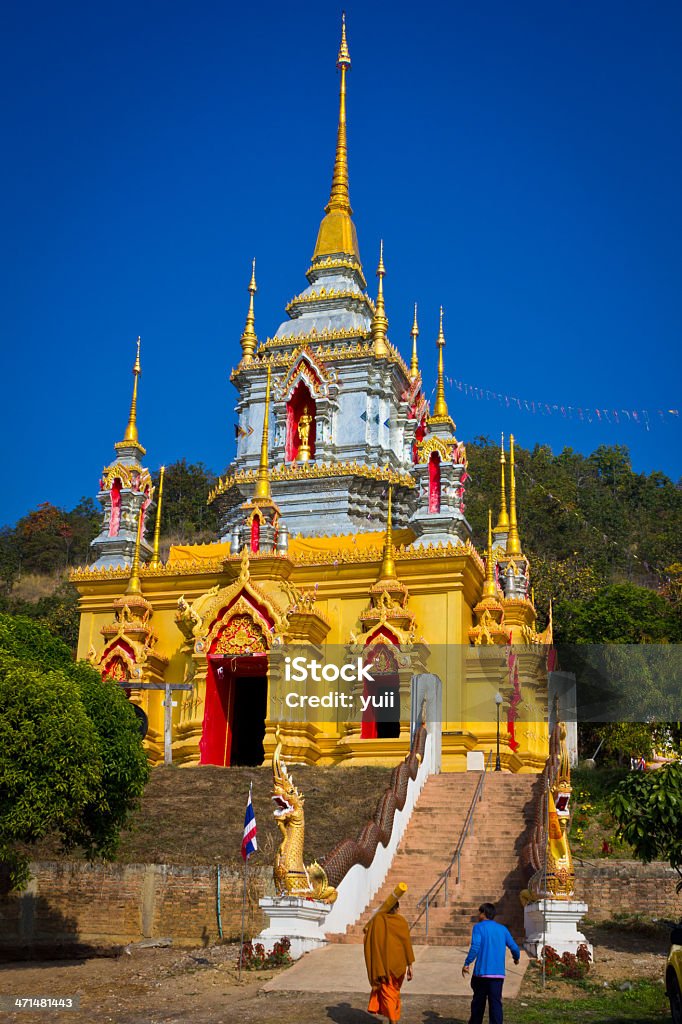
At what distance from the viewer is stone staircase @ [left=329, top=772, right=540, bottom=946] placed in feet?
58.3

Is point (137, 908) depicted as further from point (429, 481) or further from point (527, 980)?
point (429, 481)

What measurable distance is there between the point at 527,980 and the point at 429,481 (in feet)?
59.8

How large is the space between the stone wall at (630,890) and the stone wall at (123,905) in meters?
5.30

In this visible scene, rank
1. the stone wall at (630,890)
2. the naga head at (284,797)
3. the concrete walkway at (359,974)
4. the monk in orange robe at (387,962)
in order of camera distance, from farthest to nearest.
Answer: the stone wall at (630,890) < the naga head at (284,797) < the concrete walkway at (359,974) < the monk in orange robe at (387,962)

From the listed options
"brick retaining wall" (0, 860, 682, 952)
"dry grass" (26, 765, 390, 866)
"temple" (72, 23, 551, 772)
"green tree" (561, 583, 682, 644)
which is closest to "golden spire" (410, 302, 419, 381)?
"temple" (72, 23, 551, 772)

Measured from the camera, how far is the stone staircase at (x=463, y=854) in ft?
58.3

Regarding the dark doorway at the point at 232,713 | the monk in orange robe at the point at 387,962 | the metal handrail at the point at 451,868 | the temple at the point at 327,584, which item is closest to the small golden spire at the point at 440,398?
the temple at the point at 327,584

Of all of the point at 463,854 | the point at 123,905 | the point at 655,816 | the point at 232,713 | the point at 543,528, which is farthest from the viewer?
the point at 543,528

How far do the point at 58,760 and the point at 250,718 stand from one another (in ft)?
51.1

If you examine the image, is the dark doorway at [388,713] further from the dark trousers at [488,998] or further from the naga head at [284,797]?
the dark trousers at [488,998]

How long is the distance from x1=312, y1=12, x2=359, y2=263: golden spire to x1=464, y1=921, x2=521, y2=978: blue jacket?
3140cm

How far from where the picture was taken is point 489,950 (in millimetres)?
11648

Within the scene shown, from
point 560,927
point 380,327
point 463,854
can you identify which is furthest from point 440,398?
point 560,927

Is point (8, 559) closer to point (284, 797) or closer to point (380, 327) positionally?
point (380, 327)
